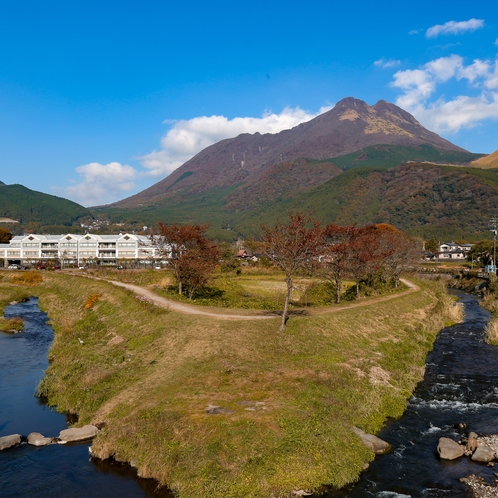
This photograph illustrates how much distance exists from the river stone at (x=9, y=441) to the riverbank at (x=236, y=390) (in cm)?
260

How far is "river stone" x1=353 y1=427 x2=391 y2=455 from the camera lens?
16456 mm

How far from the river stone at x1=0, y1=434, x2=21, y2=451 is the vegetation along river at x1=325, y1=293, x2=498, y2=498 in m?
12.7

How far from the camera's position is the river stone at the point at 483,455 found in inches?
623

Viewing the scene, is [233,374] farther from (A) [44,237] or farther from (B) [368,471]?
(A) [44,237]

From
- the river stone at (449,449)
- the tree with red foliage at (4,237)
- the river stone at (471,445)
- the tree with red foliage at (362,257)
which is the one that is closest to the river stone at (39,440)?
the river stone at (449,449)

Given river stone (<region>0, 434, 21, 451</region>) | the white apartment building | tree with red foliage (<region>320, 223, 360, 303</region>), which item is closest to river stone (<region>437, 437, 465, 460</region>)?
river stone (<region>0, 434, 21, 451</region>)

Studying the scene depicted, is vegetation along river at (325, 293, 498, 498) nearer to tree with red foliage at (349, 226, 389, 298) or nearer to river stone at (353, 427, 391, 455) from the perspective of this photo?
river stone at (353, 427, 391, 455)

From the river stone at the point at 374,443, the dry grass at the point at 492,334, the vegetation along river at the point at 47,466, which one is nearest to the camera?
the vegetation along river at the point at 47,466

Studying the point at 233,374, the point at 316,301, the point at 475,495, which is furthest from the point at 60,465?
the point at 316,301

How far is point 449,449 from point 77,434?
1519cm

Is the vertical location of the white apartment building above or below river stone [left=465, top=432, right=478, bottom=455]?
above

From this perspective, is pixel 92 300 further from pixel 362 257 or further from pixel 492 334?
pixel 492 334

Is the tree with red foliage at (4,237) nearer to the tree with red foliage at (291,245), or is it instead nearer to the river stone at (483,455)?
the tree with red foliage at (291,245)

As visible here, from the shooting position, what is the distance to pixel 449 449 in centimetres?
1619
